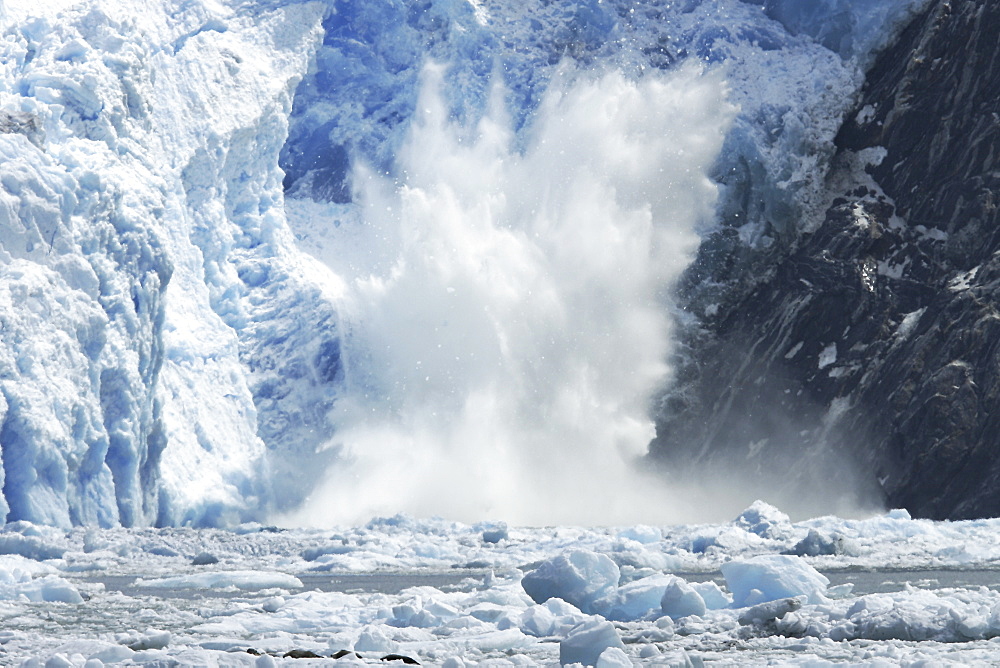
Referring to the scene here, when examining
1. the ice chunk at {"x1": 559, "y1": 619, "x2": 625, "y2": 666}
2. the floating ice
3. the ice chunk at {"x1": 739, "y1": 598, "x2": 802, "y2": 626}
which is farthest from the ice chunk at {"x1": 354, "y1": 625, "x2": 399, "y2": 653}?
the floating ice

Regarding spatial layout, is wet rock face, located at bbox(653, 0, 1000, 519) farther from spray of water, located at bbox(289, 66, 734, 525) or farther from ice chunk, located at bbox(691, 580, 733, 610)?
ice chunk, located at bbox(691, 580, 733, 610)

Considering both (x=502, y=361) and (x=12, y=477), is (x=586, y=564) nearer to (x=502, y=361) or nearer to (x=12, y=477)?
(x=12, y=477)

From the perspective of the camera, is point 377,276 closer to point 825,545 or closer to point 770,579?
point 825,545

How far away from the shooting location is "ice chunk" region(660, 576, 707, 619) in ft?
51.0

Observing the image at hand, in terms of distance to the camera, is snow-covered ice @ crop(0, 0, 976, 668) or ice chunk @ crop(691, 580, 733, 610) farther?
snow-covered ice @ crop(0, 0, 976, 668)

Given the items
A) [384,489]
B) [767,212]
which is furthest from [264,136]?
[767,212]

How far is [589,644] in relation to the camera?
12.5 meters

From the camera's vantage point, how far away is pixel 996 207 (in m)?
42.5

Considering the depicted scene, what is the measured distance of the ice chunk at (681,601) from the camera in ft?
51.0

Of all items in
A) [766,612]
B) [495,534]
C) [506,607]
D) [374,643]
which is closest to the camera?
[374,643]

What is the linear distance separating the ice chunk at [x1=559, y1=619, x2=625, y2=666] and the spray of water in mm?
29944

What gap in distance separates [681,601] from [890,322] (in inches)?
1187

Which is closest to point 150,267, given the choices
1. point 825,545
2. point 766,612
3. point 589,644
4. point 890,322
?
point 825,545

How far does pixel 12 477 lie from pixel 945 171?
3197 cm
